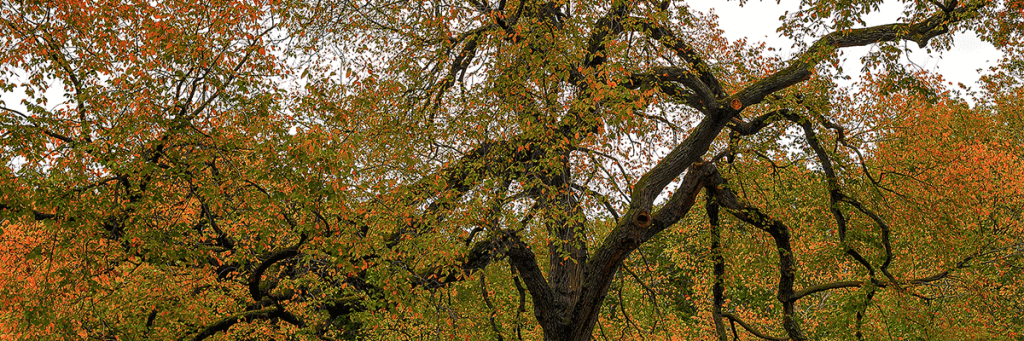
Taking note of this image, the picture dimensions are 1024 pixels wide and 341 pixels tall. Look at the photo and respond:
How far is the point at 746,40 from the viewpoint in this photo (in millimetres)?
11977

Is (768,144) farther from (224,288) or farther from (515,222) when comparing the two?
(224,288)

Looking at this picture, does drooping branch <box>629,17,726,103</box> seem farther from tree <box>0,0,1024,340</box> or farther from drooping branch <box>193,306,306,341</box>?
drooping branch <box>193,306,306,341</box>

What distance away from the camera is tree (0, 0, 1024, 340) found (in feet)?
19.6

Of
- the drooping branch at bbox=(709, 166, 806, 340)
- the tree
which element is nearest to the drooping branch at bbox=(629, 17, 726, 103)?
the tree

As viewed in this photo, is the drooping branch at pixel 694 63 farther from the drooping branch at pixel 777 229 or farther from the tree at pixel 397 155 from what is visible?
the drooping branch at pixel 777 229

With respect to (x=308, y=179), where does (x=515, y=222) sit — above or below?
above

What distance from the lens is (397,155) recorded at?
24.2 feet

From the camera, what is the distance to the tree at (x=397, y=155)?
5984 millimetres

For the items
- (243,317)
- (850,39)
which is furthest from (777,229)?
(243,317)

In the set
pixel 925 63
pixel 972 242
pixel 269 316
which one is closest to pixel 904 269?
pixel 972 242

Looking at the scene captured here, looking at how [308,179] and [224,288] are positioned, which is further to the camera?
Result: [224,288]

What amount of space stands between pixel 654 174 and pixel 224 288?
7275 millimetres

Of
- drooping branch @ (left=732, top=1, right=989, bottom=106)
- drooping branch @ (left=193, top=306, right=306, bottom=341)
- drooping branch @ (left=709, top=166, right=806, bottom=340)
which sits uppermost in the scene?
drooping branch @ (left=732, top=1, right=989, bottom=106)

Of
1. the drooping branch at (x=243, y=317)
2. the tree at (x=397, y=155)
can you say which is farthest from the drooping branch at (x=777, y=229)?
the drooping branch at (x=243, y=317)
